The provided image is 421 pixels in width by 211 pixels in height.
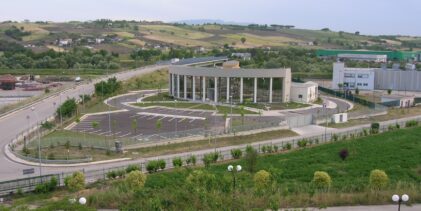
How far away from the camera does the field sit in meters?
18.2

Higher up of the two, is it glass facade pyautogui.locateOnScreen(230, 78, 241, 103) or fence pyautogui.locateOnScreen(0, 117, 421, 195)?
glass facade pyautogui.locateOnScreen(230, 78, 241, 103)

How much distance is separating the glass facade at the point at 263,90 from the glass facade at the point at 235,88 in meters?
2.44

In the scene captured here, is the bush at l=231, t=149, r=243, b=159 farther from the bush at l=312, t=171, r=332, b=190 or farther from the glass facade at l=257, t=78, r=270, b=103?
the glass facade at l=257, t=78, r=270, b=103

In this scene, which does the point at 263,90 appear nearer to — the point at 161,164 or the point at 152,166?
the point at 161,164

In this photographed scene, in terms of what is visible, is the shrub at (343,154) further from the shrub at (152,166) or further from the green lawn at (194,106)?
the green lawn at (194,106)

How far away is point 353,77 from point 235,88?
25.9 metres

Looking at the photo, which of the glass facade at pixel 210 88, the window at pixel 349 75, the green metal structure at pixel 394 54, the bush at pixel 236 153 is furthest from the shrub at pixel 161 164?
the green metal structure at pixel 394 54

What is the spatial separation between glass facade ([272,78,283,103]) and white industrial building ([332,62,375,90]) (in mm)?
20065

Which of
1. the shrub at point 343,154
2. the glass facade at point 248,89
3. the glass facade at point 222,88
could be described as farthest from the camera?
the glass facade at point 222,88

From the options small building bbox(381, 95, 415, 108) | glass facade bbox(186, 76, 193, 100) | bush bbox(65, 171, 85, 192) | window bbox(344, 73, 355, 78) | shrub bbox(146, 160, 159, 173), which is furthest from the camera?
window bbox(344, 73, 355, 78)

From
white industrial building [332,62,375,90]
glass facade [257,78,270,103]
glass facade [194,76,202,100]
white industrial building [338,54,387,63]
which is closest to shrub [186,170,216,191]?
glass facade [257,78,270,103]

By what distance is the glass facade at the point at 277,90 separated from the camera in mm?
59966

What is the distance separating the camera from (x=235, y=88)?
60.5m

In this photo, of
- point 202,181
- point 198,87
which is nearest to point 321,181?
point 202,181
